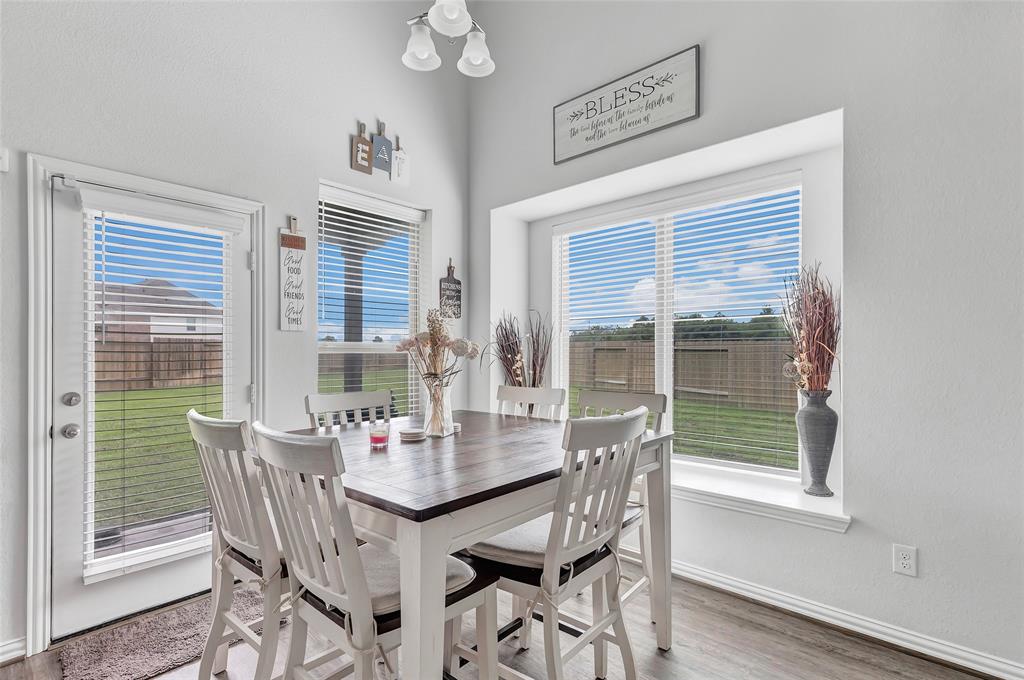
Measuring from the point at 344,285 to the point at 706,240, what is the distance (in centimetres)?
224

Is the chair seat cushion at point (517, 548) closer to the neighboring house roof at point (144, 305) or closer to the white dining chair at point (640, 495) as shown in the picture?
the white dining chair at point (640, 495)

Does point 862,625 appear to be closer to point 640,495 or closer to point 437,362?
point 640,495

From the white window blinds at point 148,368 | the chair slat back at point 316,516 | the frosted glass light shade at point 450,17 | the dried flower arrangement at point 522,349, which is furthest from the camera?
the dried flower arrangement at point 522,349

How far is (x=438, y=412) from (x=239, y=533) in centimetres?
82

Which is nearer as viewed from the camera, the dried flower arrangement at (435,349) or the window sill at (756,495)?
the dried flower arrangement at (435,349)

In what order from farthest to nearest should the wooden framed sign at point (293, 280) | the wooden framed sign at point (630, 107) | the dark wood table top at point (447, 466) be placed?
the wooden framed sign at point (293, 280) → the wooden framed sign at point (630, 107) → the dark wood table top at point (447, 466)

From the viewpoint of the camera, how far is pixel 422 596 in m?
1.18

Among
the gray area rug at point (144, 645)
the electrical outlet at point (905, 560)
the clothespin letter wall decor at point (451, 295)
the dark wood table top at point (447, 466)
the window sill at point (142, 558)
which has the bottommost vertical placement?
the gray area rug at point (144, 645)

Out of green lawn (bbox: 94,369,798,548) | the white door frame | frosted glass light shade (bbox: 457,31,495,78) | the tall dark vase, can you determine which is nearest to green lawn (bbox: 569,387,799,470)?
green lawn (bbox: 94,369,798,548)

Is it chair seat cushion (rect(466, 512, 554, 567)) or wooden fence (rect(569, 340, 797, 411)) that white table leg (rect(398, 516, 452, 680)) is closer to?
chair seat cushion (rect(466, 512, 554, 567))

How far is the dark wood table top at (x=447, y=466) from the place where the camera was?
128 cm

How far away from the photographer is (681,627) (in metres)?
2.19

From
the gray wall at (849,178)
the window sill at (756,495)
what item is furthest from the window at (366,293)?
the window sill at (756,495)

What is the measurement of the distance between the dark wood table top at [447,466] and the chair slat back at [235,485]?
269mm
